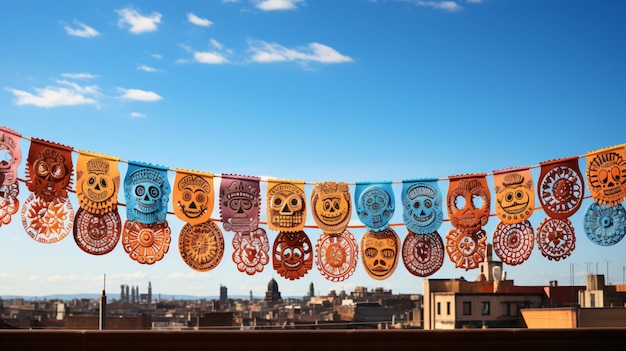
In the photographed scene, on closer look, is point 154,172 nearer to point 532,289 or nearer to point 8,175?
point 8,175

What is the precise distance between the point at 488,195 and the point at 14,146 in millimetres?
6404

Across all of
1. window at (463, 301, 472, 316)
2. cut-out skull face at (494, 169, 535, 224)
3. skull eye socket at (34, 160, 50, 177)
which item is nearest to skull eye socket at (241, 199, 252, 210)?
skull eye socket at (34, 160, 50, 177)

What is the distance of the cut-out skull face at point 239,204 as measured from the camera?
12.4m

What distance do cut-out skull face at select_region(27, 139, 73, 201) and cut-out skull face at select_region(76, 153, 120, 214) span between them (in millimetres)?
167

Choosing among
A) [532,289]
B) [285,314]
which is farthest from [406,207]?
[285,314]

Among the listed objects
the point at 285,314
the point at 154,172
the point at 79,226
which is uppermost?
the point at 154,172

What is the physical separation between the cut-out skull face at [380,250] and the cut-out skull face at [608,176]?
2.79m

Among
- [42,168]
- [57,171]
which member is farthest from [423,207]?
[42,168]

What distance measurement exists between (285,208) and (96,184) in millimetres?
2605

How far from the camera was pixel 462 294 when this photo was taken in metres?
53.0

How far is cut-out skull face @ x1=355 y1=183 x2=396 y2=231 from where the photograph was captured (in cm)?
1249

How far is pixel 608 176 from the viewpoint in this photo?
11.6 metres

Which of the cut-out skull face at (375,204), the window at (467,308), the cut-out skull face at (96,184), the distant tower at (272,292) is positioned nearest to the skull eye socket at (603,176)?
the cut-out skull face at (375,204)

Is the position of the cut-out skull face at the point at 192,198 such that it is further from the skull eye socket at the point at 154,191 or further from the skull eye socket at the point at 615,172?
the skull eye socket at the point at 615,172
